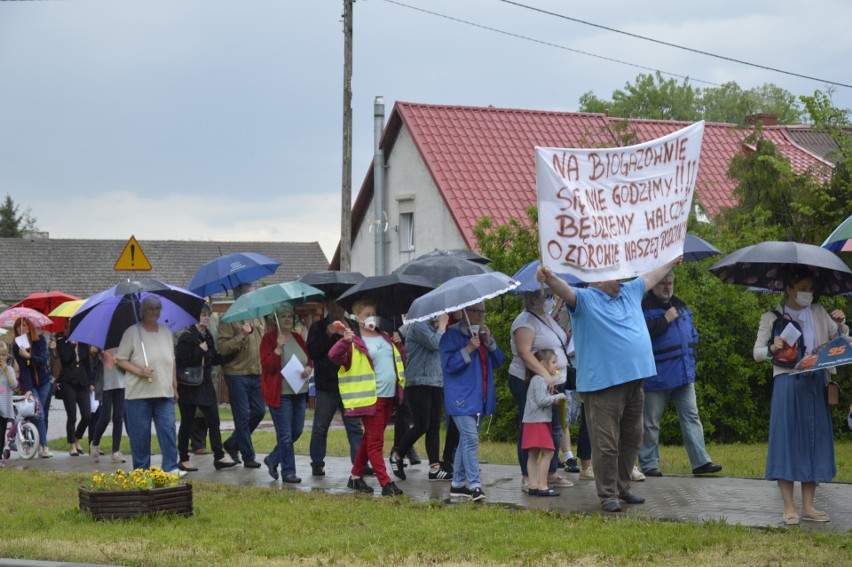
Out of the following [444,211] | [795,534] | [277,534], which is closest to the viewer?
[795,534]

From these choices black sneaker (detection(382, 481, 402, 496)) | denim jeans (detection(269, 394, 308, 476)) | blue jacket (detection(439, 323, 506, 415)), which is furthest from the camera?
denim jeans (detection(269, 394, 308, 476))

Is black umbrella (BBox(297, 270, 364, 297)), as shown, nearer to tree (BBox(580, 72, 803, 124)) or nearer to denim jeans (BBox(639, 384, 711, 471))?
denim jeans (BBox(639, 384, 711, 471))

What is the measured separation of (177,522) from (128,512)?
0.50 m

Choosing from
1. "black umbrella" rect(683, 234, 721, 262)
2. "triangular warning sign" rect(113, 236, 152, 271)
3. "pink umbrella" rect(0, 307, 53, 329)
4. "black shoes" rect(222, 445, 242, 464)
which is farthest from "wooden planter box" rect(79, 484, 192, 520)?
"triangular warning sign" rect(113, 236, 152, 271)

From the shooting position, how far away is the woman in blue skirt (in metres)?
9.26

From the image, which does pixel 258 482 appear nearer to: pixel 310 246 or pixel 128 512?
pixel 128 512

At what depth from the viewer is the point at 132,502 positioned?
1050 cm

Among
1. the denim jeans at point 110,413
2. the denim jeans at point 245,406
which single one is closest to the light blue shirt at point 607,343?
the denim jeans at point 245,406

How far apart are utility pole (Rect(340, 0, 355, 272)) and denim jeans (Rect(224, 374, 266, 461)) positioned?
10340 mm

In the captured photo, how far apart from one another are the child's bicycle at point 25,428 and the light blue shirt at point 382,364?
300 inches

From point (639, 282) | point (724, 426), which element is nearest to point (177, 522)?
point (639, 282)

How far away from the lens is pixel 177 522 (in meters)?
10.3

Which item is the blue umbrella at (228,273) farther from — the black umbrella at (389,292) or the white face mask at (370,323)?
the white face mask at (370,323)

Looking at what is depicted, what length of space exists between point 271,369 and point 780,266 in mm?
5661
